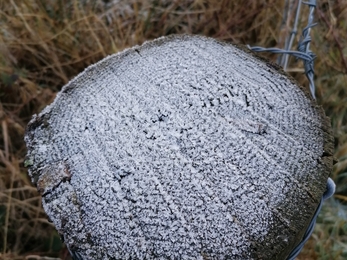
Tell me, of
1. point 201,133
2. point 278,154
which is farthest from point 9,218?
point 278,154

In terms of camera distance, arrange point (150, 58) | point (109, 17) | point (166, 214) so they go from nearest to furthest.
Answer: point (166, 214)
point (150, 58)
point (109, 17)

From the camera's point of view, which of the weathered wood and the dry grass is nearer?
the weathered wood

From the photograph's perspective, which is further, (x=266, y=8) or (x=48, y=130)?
(x=266, y=8)

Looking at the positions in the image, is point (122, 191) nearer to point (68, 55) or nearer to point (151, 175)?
point (151, 175)

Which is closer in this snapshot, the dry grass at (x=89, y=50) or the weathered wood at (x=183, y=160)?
the weathered wood at (x=183, y=160)
